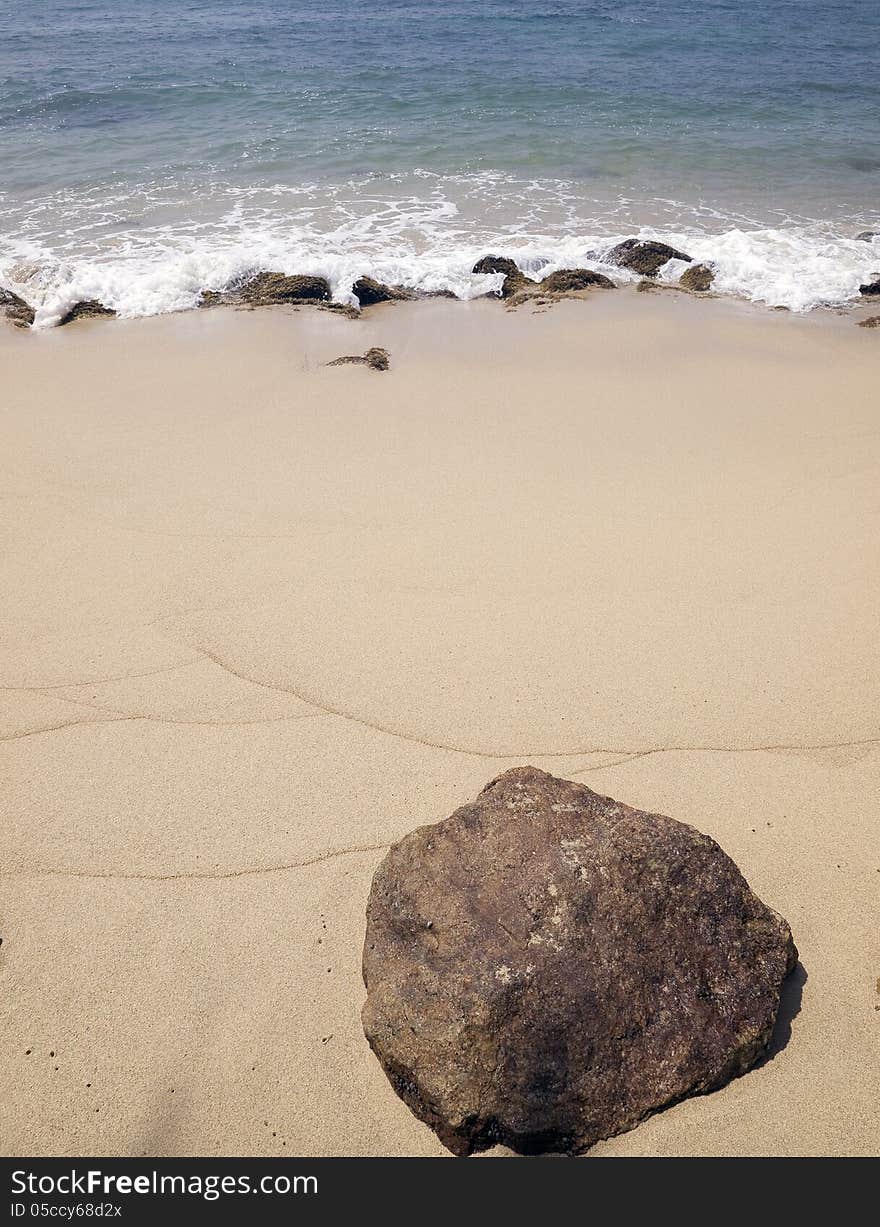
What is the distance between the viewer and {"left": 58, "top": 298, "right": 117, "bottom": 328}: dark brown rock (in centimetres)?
829

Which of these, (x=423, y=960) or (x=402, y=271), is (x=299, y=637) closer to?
(x=423, y=960)

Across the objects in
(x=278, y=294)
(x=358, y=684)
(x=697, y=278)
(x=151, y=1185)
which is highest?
(x=278, y=294)

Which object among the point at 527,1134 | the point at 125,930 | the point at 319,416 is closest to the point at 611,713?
the point at 527,1134

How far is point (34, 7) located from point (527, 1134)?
33558 millimetres

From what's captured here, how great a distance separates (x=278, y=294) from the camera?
859 cm

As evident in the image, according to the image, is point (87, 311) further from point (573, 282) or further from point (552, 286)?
point (573, 282)

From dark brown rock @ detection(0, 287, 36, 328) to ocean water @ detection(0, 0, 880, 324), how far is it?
168mm

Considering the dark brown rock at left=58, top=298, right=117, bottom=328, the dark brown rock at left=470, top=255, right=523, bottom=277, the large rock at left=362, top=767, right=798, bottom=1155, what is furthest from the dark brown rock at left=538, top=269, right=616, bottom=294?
the large rock at left=362, top=767, right=798, bottom=1155

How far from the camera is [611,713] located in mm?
3777

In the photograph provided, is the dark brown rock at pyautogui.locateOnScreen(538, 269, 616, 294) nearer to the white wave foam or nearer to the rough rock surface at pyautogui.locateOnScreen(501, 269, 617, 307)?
the rough rock surface at pyautogui.locateOnScreen(501, 269, 617, 307)

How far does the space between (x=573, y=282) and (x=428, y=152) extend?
6551 mm

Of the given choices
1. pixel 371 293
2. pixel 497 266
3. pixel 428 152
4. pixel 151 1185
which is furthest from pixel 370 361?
pixel 428 152

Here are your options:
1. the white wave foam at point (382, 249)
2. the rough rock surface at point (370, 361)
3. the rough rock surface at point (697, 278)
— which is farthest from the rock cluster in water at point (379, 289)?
the rough rock surface at point (370, 361)

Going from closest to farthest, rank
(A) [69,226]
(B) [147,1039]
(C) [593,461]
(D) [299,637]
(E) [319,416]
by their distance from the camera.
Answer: (B) [147,1039]
(D) [299,637]
(C) [593,461]
(E) [319,416]
(A) [69,226]
